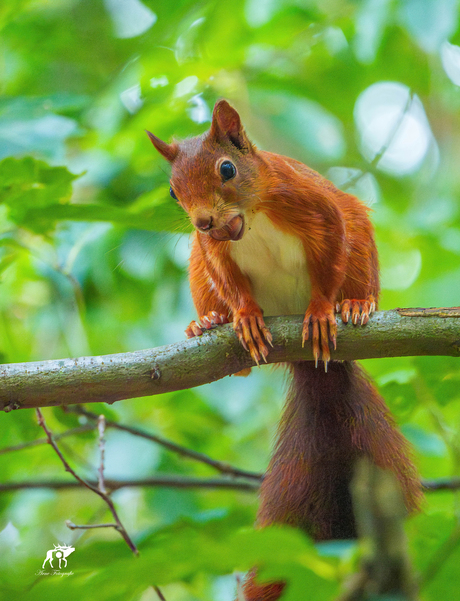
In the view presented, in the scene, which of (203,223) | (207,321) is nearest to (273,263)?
(207,321)

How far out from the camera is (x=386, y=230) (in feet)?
12.0

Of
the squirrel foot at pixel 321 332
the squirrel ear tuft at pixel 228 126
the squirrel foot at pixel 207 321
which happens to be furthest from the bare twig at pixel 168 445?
the squirrel ear tuft at pixel 228 126

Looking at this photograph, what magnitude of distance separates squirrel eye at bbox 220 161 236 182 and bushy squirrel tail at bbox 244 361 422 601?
747 mm

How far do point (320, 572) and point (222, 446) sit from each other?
7.36ft

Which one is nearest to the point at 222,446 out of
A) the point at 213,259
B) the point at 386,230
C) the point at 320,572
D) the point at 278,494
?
the point at 278,494

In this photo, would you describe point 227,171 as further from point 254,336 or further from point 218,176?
point 254,336

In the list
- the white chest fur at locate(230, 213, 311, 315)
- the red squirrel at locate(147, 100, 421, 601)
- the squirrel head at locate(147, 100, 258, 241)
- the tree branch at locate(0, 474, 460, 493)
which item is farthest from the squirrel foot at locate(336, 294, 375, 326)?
the tree branch at locate(0, 474, 460, 493)

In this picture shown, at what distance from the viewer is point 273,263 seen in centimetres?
223

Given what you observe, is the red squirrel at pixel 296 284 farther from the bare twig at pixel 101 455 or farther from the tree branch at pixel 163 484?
the bare twig at pixel 101 455

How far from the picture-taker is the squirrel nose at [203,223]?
185 centimetres

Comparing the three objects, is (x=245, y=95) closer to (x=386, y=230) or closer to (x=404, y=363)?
(x=386, y=230)

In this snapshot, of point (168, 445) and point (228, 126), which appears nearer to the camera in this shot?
point (228, 126)

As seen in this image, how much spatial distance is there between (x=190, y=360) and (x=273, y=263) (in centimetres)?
69

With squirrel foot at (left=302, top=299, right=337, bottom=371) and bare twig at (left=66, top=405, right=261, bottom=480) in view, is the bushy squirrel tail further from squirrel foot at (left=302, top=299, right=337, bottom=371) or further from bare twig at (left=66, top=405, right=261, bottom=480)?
squirrel foot at (left=302, top=299, right=337, bottom=371)
